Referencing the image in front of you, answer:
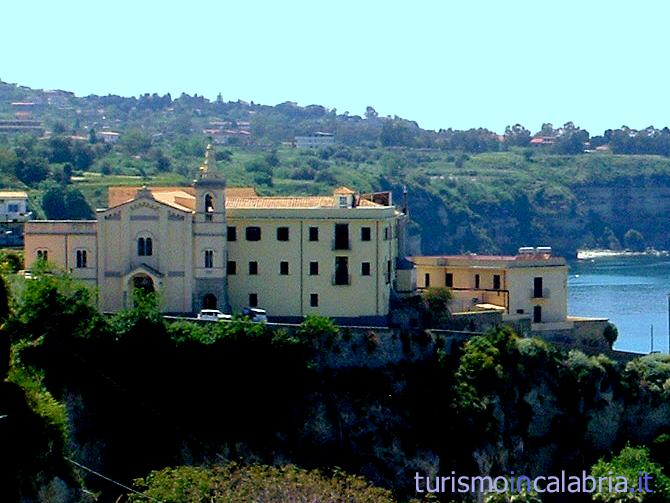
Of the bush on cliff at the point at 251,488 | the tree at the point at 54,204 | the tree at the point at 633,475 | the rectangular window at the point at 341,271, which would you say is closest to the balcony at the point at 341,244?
the rectangular window at the point at 341,271

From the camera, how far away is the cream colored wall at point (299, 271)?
47219mm

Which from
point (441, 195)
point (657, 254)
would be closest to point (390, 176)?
point (441, 195)

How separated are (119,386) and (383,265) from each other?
27.5 ft

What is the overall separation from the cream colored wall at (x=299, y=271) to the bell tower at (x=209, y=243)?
851mm

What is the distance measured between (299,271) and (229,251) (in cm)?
187

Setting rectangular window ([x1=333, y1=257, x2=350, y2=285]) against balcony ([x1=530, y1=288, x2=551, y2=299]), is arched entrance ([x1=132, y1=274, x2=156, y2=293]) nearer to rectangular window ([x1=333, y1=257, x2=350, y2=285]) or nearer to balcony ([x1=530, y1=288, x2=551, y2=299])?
rectangular window ([x1=333, y1=257, x2=350, y2=285])

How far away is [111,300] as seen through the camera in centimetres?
4612

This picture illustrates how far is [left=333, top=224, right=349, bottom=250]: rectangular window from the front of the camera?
47.3 metres

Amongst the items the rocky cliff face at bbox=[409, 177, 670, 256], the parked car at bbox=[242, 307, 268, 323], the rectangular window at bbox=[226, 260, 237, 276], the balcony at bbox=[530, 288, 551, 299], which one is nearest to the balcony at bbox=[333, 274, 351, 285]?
the parked car at bbox=[242, 307, 268, 323]

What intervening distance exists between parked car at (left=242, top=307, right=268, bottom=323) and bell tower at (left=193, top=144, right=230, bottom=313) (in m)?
0.75

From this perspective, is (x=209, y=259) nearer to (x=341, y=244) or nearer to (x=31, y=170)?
(x=341, y=244)

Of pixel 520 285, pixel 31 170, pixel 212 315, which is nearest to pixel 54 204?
pixel 31 170

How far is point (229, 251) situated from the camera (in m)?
47.2

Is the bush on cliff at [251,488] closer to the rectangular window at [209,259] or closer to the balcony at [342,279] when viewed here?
the rectangular window at [209,259]
